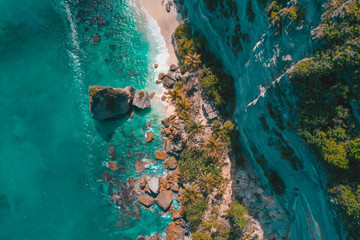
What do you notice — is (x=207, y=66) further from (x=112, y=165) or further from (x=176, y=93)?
(x=112, y=165)

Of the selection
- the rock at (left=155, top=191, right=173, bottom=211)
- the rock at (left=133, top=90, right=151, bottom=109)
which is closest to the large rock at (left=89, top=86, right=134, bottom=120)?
the rock at (left=133, top=90, right=151, bottom=109)

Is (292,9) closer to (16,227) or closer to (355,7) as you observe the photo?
(355,7)

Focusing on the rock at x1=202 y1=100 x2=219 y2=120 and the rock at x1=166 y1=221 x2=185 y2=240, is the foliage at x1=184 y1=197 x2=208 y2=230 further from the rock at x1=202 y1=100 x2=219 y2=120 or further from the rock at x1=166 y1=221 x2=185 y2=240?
the rock at x1=202 y1=100 x2=219 y2=120

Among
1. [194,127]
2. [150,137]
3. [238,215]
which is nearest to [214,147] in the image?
[194,127]

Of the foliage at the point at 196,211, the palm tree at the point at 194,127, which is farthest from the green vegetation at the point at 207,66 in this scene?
the foliage at the point at 196,211

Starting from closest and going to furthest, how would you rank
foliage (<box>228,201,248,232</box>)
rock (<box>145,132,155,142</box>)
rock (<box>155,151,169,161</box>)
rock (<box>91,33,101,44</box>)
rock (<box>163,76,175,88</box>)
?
foliage (<box>228,201,248,232</box>), rock (<box>155,151,169,161</box>), rock (<box>145,132,155,142</box>), rock (<box>163,76,175,88</box>), rock (<box>91,33,101,44</box>)
